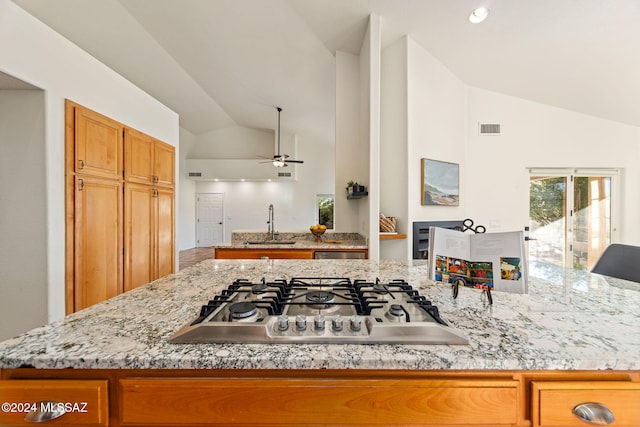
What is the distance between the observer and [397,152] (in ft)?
10.8

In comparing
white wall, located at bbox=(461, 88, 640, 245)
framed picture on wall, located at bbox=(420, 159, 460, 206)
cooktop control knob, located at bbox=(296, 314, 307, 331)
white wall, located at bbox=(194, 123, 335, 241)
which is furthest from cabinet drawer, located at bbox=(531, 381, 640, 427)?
white wall, located at bbox=(194, 123, 335, 241)

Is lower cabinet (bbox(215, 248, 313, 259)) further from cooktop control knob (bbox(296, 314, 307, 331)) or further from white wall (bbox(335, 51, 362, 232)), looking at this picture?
cooktop control knob (bbox(296, 314, 307, 331))

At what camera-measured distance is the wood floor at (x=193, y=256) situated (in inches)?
240

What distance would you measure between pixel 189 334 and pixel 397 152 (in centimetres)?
308

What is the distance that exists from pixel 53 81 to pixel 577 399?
318 cm

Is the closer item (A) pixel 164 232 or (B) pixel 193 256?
(A) pixel 164 232

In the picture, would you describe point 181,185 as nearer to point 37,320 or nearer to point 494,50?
point 37,320

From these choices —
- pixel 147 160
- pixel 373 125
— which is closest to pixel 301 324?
pixel 373 125

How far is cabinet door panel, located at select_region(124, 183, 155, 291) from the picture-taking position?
2695 millimetres

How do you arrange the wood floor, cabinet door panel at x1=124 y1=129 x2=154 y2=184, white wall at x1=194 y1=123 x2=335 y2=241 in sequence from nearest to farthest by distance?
cabinet door panel at x1=124 y1=129 x2=154 y2=184 < the wood floor < white wall at x1=194 y1=123 x2=335 y2=241

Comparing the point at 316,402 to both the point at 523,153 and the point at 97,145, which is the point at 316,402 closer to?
the point at 97,145

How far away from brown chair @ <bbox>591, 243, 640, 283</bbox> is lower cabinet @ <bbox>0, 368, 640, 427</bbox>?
123 centimetres

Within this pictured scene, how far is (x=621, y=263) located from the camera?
1.49 m

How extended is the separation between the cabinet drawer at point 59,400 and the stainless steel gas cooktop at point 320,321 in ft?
0.59
